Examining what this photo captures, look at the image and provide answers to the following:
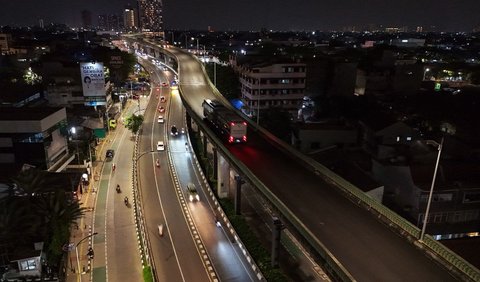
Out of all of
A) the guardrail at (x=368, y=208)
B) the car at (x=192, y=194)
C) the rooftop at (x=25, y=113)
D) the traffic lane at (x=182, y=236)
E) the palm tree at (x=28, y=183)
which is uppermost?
the rooftop at (x=25, y=113)

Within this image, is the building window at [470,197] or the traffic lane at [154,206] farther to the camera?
the building window at [470,197]

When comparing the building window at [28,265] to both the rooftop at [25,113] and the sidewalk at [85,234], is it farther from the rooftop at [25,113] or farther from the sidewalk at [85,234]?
the rooftop at [25,113]

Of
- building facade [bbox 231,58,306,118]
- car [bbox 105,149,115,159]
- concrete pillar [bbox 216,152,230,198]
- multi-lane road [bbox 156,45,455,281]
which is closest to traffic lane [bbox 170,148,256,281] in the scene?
concrete pillar [bbox 216,152,230,198]

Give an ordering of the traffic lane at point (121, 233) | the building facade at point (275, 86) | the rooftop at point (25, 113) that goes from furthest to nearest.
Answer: the building facade at point (275, 86) → the rooftop at point (25, 113) → the traffic lane at point (121, 233)

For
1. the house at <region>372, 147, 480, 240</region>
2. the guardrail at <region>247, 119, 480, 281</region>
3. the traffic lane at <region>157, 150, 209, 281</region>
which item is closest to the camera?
the guardrail at <region>247, 119, 480, 281</region>

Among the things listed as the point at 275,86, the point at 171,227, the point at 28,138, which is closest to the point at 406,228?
the point at 171,227

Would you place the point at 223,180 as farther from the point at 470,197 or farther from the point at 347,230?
the point at 470,197

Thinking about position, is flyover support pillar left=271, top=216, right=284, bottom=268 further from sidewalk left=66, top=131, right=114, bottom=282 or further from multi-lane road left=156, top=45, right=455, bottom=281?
sidewalk left=66, top=131, right=114, bottom=282

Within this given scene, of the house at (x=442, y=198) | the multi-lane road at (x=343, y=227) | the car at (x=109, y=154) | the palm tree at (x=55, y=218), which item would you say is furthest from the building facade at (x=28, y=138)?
the house at (x=442, y=198)
